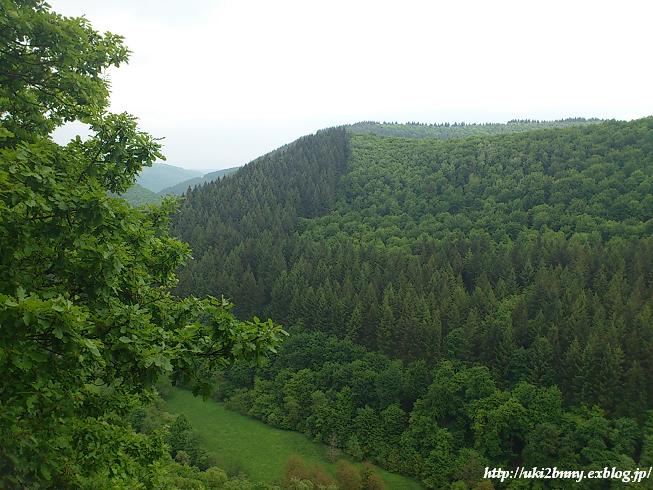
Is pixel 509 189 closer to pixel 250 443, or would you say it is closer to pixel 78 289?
pixel 250 443

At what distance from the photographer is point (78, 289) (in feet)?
31.0

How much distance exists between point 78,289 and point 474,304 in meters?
61.6

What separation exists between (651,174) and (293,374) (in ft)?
327

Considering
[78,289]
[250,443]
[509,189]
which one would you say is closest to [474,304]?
[250,443]

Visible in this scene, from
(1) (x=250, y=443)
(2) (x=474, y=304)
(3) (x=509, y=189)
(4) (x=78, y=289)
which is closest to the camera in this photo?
(4) (x=78, y=289)

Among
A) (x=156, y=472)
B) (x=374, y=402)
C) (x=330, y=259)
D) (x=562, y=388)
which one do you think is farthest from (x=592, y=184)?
(x=156, y=472)

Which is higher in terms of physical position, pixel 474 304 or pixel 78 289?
pixel 78 289

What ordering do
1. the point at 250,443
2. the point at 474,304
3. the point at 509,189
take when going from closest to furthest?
the point at 250,443 < the point at 474,304 < the point at 509,189

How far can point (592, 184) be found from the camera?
112875 millimetres

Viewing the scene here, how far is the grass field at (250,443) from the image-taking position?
51.7 meters

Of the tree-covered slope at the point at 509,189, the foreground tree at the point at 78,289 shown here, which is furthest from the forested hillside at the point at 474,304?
the foreground tree at the point at 78,289

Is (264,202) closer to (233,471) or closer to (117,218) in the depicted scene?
(233,471)

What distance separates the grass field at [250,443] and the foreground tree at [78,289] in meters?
43.1

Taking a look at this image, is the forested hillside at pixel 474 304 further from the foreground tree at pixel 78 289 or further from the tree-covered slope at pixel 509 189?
the foreground tree at pixel 78 289
